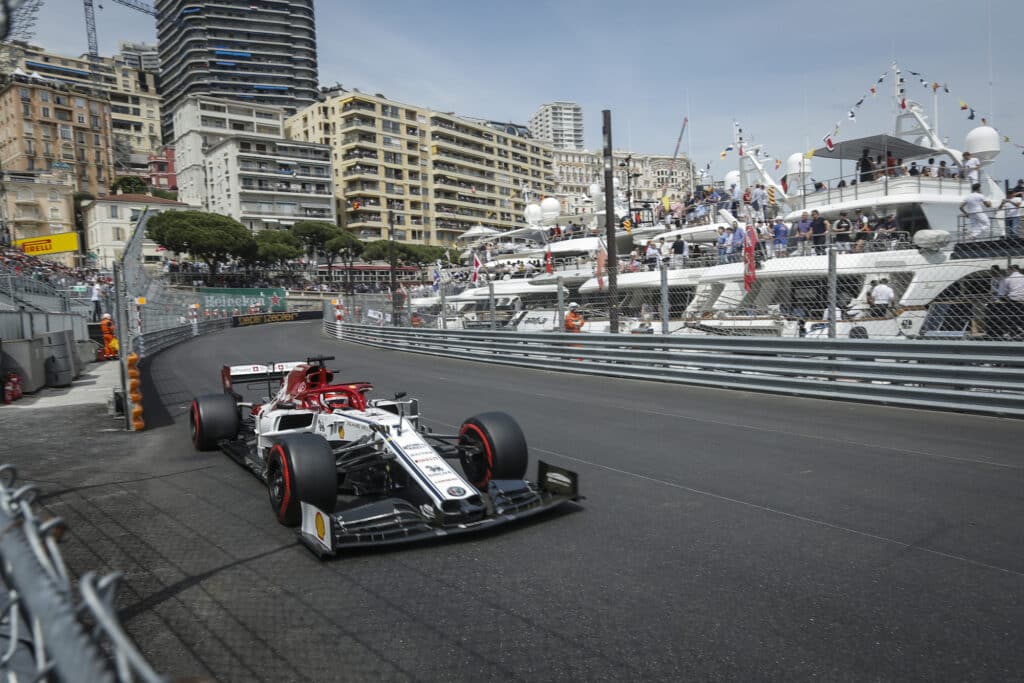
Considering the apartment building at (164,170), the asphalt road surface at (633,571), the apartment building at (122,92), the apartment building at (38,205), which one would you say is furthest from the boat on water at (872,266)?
the apartment building at (122,92)

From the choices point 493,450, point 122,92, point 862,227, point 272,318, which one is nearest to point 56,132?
point 122,92

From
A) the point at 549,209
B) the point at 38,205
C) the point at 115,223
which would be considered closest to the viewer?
the point at 549,209

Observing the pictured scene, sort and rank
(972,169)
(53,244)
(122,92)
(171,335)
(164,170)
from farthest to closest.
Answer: (122,92), (164,170), (53,244), (171,335), (972,169)

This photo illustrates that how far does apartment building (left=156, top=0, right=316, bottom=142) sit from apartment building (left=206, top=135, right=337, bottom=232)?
43598 mm

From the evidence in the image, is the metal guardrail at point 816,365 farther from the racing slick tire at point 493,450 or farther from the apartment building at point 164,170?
the apartment building at point 164,170

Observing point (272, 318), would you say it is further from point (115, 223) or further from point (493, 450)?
point (493, 450)

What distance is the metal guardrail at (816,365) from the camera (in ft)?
25.5

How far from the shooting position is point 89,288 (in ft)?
88.7

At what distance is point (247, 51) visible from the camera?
411ft

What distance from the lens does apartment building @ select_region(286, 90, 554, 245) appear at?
85062 mm

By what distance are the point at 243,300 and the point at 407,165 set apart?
48358mm

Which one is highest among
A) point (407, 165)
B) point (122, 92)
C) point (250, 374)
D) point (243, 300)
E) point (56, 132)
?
point (122, 92)

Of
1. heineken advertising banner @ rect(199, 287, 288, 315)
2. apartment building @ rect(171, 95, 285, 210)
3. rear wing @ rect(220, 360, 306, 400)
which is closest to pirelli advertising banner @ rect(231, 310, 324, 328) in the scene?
heineken advertising banner @ rect(199, 287, 288, 315)

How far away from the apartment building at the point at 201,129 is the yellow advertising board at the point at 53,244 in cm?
5830
